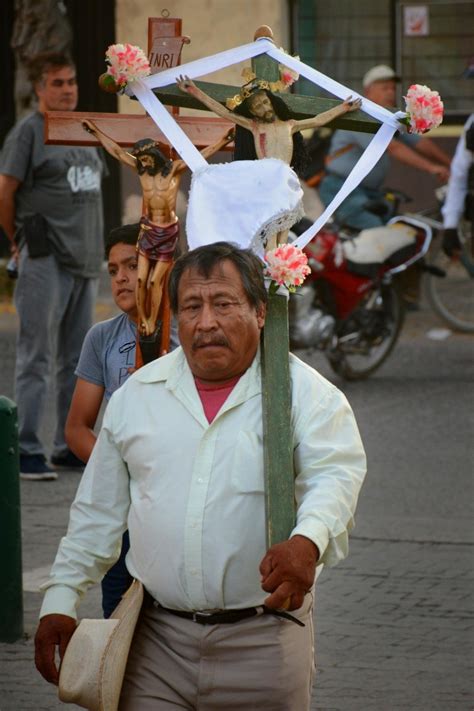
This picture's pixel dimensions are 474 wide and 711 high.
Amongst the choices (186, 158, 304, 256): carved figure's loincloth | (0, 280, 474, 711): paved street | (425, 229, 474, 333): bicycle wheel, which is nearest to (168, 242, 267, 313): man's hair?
(186, 158, 304, 256): carved figure's loincloth

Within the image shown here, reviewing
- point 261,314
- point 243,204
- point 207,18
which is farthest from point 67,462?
point 207,18

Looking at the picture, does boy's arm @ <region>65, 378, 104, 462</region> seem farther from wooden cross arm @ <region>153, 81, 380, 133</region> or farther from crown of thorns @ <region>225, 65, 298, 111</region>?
crown of thorns @ <region>225, 65, 298, 111</region>

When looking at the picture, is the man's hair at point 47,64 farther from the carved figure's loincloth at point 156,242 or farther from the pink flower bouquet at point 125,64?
the pink flower bouquet at point 125,64

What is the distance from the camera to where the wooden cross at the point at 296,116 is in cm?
386

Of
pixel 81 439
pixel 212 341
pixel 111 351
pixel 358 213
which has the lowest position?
pixel 358 213

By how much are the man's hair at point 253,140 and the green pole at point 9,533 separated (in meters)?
2.29

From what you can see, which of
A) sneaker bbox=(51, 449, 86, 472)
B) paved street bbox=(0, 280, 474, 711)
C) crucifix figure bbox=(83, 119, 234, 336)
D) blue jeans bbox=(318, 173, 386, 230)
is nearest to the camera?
crucifix figure bbox=(83, 119, 234, 336)

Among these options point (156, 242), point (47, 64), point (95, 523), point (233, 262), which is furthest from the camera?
point (47, 64)

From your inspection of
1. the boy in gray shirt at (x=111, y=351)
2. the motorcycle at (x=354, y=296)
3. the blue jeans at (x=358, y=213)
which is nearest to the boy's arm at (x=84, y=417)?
the boy in gray shirt at (x=111, y=351)

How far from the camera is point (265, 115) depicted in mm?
4355

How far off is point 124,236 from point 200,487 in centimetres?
157

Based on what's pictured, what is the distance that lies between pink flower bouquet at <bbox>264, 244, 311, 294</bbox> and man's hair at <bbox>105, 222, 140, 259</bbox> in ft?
4.13

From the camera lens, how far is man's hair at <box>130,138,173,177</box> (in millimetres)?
4797

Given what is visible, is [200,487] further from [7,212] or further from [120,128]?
[7,212]
